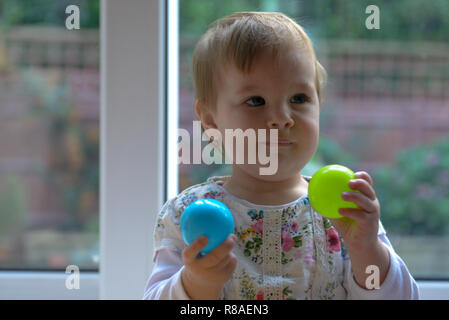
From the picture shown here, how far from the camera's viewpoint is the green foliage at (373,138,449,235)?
1.00 m

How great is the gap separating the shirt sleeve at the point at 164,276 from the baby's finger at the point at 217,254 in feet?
0.25

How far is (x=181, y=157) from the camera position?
96 centimetres

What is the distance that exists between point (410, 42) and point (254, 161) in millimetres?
439

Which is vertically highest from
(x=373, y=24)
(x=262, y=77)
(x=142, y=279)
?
(x=373, y=24)

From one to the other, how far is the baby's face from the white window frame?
182 mm

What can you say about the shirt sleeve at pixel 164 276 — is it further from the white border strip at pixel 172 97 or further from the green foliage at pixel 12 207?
the green foliage at pixel 12 207

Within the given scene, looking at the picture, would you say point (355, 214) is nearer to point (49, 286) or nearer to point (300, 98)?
point (300, 98)

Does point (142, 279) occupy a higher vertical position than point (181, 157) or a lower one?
lower

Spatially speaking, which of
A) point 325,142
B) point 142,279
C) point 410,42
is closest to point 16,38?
point 142,279

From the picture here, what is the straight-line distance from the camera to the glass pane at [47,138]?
0.98m

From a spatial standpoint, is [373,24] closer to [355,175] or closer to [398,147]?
[398,147]

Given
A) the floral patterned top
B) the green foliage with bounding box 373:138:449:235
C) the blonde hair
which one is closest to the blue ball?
the floral patterned top

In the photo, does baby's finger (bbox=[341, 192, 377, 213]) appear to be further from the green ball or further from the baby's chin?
the baby's chin

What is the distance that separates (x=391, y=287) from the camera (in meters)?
0.73
